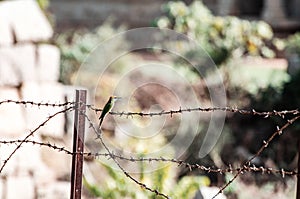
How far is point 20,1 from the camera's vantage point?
21.1 feet

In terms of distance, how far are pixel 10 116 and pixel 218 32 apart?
10.8 feet

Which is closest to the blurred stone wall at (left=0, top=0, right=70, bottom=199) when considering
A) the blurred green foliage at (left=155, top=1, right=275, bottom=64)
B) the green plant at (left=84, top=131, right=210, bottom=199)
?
the green plant at (left=84, top=131, right=210, bottom=199)

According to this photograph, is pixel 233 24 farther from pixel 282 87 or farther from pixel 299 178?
pixel 299 178

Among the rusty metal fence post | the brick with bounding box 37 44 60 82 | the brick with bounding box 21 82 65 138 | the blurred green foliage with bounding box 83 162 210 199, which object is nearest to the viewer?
the rusty metal fence post

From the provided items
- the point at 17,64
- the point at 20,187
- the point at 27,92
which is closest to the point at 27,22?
the point at 17,64

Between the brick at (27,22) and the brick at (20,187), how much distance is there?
116 centimetres

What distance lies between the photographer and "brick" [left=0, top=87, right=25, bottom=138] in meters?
5.89

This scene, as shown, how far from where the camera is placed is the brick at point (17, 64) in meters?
5.98

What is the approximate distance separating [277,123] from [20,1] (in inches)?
112

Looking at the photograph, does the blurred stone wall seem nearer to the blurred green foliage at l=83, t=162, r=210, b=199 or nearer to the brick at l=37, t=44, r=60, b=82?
the brick at l=37, t=44, r=60, b=82

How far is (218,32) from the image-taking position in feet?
28.1

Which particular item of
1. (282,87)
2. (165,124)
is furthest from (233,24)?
(165,124)

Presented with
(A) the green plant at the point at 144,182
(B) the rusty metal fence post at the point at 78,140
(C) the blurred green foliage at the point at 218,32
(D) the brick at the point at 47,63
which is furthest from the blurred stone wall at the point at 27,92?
(B) the rusty metal fence post at the point at 78,140

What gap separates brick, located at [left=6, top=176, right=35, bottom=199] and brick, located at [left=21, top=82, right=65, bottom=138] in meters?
0.55
